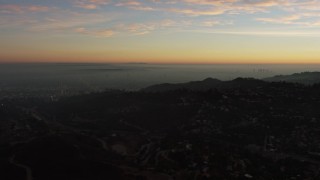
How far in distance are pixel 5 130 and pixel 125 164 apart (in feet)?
217

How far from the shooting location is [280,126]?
13800 cm

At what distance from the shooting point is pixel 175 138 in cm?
12681

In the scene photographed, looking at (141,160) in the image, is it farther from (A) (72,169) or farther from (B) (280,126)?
(B) (280,126)

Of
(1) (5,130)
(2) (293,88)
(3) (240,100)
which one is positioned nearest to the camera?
(1) (5,130)

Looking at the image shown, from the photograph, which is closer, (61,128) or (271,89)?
(61,128)

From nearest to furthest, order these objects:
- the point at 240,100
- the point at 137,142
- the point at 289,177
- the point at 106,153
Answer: the point at 289,177 → the point at 106,153 → the point at 137,142 → the point at 240,100

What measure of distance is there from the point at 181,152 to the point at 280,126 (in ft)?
141

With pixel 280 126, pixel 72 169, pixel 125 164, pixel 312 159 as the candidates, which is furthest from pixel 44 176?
pixel 280 126

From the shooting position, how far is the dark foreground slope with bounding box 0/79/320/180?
98375 mm

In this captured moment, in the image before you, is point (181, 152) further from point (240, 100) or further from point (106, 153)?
point (240, 100)

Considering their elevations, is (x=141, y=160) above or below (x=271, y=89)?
below

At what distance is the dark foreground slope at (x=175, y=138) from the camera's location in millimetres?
98375

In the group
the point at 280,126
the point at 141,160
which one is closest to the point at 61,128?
the point at 141,160

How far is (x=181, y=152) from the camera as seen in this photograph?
109 meters
